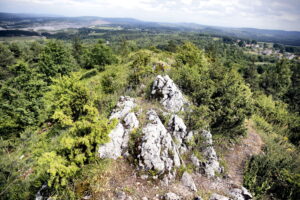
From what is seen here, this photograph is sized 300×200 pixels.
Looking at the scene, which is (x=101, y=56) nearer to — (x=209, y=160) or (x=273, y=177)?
(x=209, y=160)

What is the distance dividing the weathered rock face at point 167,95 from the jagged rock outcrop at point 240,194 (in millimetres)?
5748

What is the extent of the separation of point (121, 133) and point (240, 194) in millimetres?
7181

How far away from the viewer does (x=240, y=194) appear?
7477 millimetres

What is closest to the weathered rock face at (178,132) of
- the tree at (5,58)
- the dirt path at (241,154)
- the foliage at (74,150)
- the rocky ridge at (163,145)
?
the rocky ridge at (163,145)

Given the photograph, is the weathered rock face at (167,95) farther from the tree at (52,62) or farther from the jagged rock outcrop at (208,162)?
the tree at (52,62)

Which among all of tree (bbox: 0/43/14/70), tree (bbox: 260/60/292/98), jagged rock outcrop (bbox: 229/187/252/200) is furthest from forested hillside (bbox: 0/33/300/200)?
tree (bbox: 260/60/292/98)

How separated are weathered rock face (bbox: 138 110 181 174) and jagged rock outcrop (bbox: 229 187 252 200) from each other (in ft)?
10.3

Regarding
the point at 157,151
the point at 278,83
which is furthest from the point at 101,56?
the point at 278,83

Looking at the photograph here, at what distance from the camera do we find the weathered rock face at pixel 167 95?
1125 cm

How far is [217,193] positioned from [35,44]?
69261 millimetres

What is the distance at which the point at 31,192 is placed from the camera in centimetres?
663

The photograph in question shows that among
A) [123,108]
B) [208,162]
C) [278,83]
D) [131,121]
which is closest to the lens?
[131,121]

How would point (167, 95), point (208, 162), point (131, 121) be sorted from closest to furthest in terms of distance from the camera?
point (131, 121)
point (208, 162)
point (167, 95)

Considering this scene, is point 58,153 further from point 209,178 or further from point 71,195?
point 209,178
